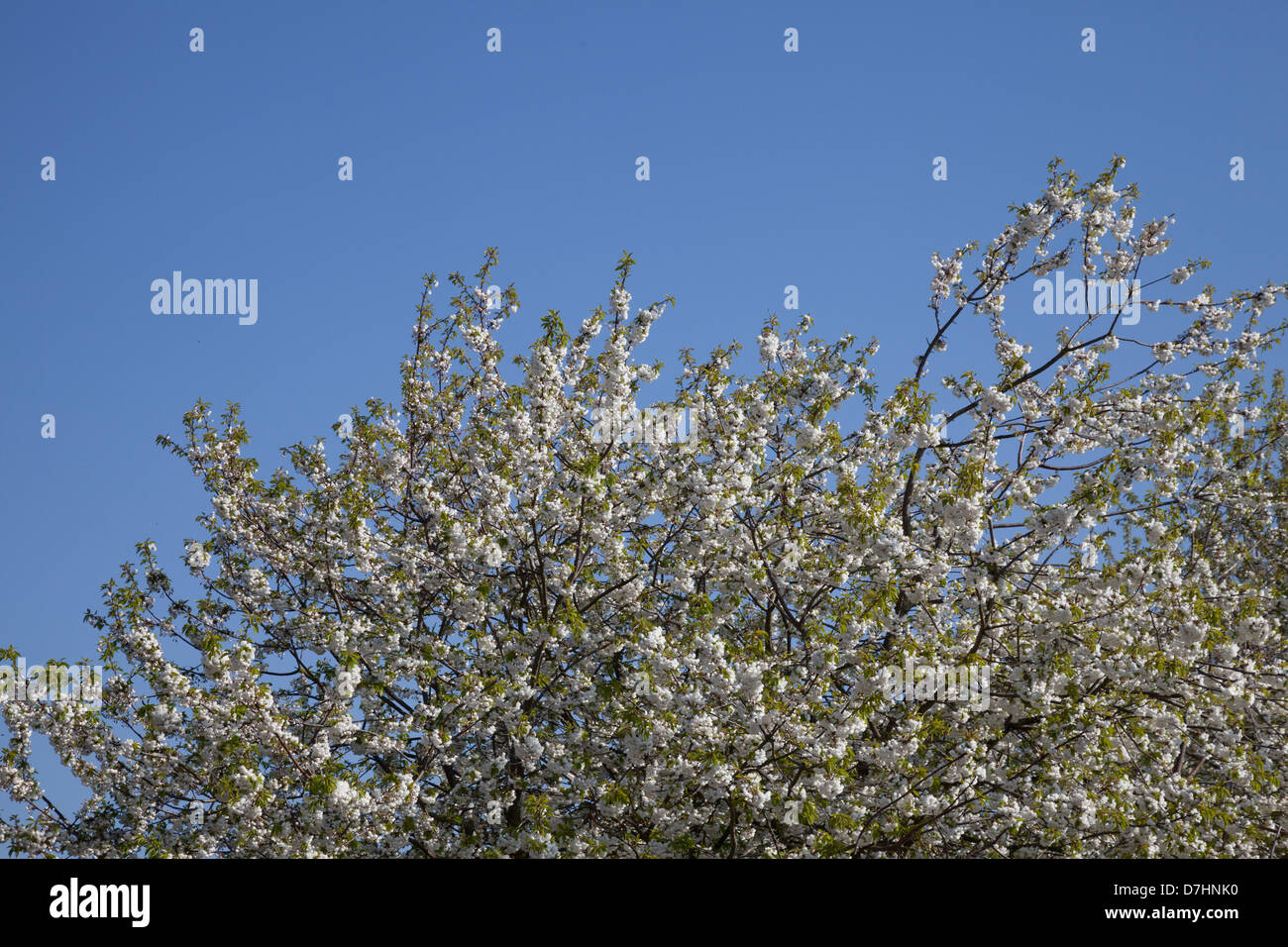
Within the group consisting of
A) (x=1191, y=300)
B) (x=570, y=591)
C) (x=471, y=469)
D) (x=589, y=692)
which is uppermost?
(x=1191, y=300)

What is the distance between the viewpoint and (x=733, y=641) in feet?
36.0

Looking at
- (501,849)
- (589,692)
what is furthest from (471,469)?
(501,849)

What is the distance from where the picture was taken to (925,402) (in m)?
10.7

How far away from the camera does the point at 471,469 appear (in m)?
12.4

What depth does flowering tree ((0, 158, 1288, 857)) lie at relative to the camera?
31.3 feet

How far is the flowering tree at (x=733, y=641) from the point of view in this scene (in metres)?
9.55
